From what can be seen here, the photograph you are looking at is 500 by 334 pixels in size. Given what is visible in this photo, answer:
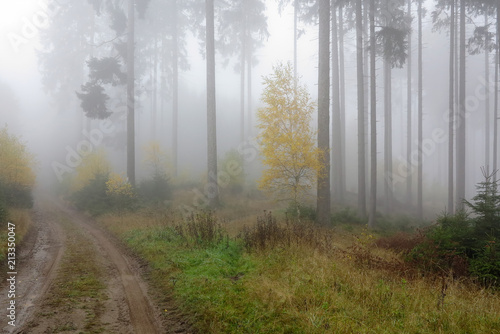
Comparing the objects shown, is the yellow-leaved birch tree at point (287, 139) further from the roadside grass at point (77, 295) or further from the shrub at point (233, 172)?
the shrub at point (233, 172)

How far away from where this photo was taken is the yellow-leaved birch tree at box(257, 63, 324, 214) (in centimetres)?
1359

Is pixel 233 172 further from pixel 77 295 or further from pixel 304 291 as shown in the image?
pixel 304 291

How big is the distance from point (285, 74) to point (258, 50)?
80.6 feet

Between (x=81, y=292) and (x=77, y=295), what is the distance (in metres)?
0.17

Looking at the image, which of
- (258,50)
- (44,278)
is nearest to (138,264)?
(44,278)

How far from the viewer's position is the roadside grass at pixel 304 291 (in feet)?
13.2

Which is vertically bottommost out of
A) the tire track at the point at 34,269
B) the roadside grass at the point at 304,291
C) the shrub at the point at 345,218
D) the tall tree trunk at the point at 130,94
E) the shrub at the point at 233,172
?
the shrub at the point at 345,218

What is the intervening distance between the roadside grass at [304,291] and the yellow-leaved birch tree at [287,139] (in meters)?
5.65

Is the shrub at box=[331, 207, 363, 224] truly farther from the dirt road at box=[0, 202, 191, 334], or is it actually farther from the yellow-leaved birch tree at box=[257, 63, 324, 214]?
the dirt road at box=[0, 202, 191, 334]

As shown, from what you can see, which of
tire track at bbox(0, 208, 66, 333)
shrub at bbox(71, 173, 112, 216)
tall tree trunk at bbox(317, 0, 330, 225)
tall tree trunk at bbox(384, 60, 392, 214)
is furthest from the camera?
tall tree trunk at bbox(384, 60, 392, 214)

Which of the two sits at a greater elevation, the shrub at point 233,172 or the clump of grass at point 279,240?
the shrub at point 233,172

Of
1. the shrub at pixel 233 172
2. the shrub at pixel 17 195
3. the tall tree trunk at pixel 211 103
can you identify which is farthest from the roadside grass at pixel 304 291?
the shrub at pixel 17 195

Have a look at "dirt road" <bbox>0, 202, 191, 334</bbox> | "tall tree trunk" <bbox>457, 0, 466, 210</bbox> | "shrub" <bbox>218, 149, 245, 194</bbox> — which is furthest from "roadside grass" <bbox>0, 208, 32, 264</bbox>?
"tall tree trunk" <bbox>457, 0, 466, 210</bbox>

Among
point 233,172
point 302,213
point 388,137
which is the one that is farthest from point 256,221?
point 388,137
